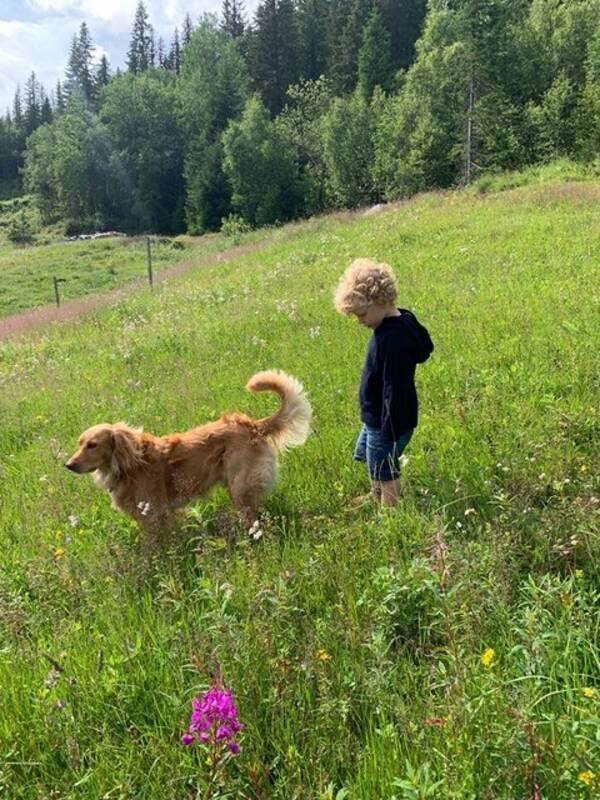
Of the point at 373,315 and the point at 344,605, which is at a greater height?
the point at 373,315

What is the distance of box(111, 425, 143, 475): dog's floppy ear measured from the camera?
443 centimetres

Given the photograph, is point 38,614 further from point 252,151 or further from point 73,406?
point 252,151

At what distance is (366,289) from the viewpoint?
397 centimetres

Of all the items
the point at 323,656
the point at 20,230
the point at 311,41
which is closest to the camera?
the point at 323,656

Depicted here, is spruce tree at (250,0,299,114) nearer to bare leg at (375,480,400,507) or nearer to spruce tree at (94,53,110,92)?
spruce tree at (94,53,110,92)

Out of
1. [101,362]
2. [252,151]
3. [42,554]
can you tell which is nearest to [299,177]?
[252,151]

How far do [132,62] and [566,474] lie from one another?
112 metres

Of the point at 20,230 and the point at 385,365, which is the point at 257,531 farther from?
the point at 20,230

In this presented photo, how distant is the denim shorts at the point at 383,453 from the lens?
403 cm

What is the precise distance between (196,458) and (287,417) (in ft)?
2.47

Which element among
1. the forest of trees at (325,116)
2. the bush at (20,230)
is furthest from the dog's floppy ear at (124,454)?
the bush at (20,230)

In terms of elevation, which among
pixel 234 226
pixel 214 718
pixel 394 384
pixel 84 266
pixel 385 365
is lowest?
pixel 84 266

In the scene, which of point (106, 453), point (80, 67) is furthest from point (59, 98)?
point (106, 453)

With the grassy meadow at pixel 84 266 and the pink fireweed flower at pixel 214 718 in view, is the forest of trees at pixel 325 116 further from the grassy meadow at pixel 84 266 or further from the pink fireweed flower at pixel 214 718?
the pink fireweed flower at pixel 214 718
